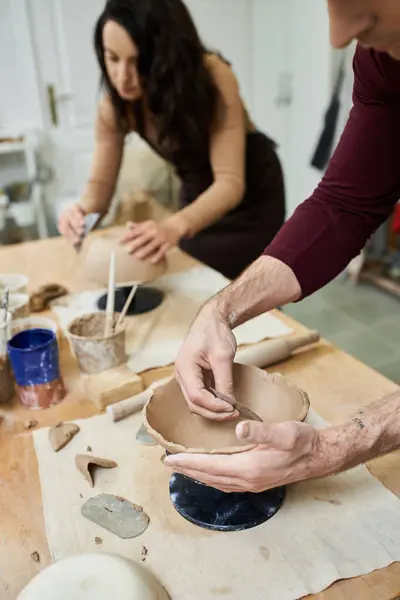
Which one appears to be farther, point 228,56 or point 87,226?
point 228,56

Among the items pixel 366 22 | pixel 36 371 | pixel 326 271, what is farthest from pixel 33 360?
pixel 366 22

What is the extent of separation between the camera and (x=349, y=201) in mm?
1100

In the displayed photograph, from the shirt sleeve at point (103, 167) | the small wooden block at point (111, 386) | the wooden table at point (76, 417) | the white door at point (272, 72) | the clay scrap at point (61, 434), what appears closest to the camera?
the wooden table at point (76, 417)

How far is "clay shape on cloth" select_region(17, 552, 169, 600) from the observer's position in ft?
2.14

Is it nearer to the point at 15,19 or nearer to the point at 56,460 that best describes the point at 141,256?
the point at 56,460

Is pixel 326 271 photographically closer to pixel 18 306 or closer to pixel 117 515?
pixel 117 515

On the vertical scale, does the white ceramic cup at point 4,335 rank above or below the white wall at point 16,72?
below

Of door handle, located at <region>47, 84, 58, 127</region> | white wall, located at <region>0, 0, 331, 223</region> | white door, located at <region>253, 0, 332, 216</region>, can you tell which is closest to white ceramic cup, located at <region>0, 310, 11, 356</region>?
white door, located at <region>253, 0, 332, 216</region>

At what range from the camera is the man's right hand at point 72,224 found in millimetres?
1615

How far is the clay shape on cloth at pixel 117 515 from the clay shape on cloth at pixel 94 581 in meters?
0.09

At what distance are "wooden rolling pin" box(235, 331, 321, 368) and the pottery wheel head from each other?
20cm

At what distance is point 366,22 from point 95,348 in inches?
31.2

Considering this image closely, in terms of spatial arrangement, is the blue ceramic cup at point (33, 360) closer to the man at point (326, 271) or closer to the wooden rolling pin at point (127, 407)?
the wooden rolling pin at point (127, 407)

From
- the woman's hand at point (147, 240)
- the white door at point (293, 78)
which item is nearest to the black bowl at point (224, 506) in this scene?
the woman's hand at point (147, 240)
